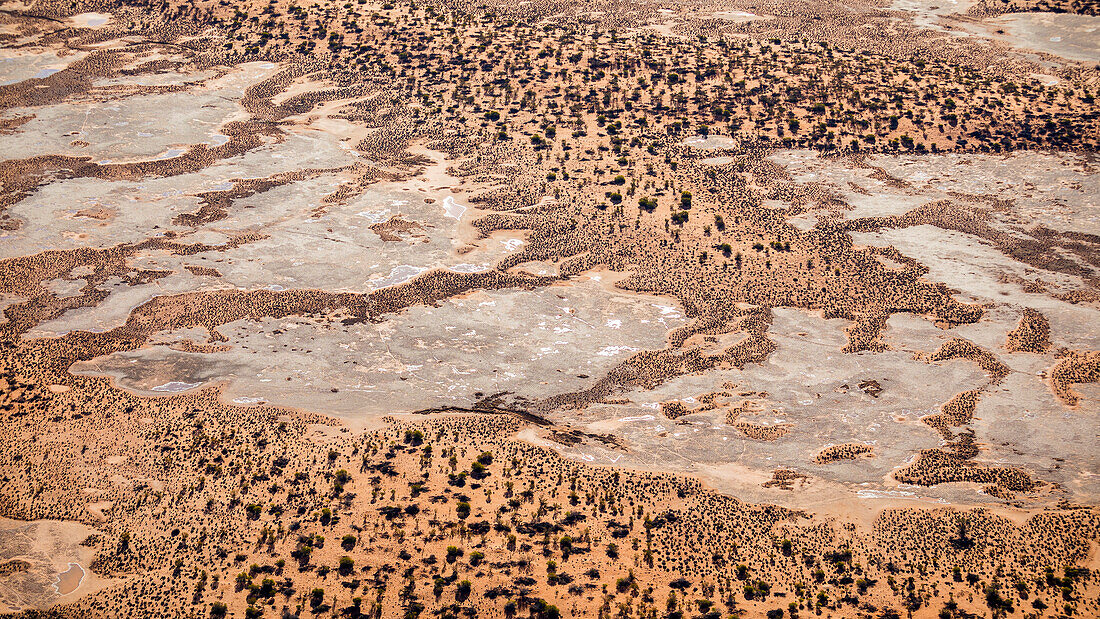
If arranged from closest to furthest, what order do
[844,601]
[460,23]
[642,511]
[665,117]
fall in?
[844,601]
[642,511]
[665,117]
[460,23]

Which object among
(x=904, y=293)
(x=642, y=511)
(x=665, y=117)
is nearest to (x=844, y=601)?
(x=642, y=511)

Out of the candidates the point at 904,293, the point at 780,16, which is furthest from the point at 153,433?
the point at 780,16

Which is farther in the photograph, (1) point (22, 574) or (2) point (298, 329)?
(2) point (298, 329)

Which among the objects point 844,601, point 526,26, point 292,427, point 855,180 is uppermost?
point 526,26

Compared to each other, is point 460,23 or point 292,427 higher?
point 460,23

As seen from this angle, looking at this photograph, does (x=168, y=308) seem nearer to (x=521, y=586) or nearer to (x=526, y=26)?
(x=521, y=586)

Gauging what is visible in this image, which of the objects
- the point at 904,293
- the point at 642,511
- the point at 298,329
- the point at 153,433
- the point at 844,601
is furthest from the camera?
the point at 904,293
